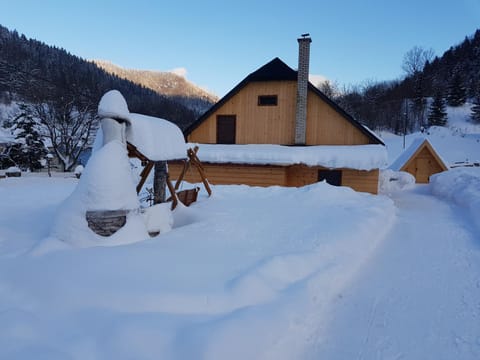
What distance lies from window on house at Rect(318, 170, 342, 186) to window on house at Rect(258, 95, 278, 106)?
161 inches

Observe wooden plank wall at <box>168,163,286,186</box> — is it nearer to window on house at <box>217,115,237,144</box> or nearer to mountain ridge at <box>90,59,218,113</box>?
window on house at <box>217,115,237,144</box>

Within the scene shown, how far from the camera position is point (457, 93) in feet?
162

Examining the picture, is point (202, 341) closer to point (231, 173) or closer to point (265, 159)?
point (265, 159)

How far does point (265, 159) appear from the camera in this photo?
1234 cm

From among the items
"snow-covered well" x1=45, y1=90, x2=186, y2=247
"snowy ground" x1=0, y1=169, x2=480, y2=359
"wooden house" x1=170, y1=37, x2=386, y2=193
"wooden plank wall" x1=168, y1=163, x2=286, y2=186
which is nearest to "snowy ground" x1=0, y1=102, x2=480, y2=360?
"snowy ground" x1=0, y1=169, x2=480, y2=359

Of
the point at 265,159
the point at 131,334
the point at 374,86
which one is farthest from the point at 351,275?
the point at 374,86

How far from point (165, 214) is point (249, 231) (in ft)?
6.41

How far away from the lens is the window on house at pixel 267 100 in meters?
14.0

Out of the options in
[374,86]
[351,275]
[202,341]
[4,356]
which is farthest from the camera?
[374,86]

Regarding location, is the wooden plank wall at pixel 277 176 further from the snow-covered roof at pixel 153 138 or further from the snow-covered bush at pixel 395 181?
the snow-covered roof at pixel 153 138

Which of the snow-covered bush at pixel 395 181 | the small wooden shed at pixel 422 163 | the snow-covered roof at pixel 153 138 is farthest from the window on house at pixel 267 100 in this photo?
the small wooden shed at pixel 422 163

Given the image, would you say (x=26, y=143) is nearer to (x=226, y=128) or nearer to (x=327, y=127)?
(x=226, y=128)

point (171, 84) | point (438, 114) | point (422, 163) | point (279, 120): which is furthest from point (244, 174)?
point (171, 84)

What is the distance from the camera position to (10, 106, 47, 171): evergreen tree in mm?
→ 23797
